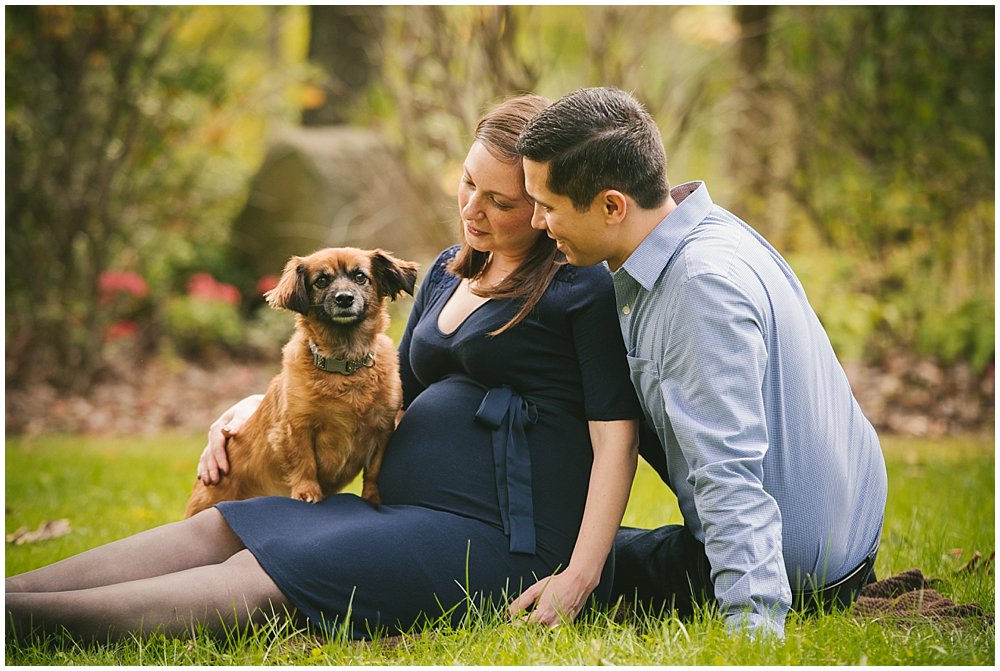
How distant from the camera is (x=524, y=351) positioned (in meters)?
2.71

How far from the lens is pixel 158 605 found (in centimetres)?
236

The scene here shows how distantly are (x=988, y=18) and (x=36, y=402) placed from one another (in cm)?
845

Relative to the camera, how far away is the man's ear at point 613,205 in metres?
2.40

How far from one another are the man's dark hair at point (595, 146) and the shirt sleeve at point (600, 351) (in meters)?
0.34

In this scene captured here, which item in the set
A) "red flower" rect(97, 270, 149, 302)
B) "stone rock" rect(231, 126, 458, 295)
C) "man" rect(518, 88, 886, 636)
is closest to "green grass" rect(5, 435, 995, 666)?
"man" rect(518, 88, 886, 636)

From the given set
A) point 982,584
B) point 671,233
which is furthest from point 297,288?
point 982,584

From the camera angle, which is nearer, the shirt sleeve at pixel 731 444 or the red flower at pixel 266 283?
the shirt sleeve at pixel 731 444

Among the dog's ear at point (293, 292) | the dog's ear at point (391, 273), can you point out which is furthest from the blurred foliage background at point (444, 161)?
the dog's ear at point (293, 292)

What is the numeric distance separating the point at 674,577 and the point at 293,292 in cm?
150

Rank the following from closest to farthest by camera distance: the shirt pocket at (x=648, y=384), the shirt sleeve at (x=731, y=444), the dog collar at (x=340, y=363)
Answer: the shirt sleeve at (x=731, y=444) < the shirt pocket at (x=648, y=384) < the dog collar at (x=340, y=363)

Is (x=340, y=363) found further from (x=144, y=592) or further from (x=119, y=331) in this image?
(x=119, y=331)

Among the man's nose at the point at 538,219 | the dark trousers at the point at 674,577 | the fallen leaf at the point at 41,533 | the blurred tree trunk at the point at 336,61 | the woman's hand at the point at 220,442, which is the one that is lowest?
the fallen leaf at the point at 41,533

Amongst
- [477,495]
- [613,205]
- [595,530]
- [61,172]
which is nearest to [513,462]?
[477,495]

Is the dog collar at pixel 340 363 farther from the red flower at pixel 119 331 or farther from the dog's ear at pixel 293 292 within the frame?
the red flower at pixel 119 331
